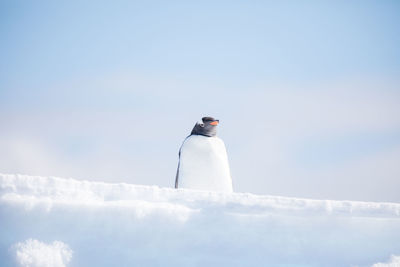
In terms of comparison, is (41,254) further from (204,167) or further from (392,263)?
(204,167)

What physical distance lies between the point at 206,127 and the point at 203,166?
2.72 feet

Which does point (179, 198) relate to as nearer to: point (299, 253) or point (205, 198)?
point (205, 198)

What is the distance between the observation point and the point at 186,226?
2033mm

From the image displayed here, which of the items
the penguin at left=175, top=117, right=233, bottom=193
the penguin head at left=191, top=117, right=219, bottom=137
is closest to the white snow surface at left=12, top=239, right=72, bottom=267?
the penguin at left=175, top=117, right=233, bottom=193

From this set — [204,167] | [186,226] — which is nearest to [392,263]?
[186,226]

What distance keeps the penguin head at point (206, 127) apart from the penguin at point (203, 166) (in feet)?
0.48

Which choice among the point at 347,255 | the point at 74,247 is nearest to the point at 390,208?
the point at 347,255

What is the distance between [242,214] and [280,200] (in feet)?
0.85

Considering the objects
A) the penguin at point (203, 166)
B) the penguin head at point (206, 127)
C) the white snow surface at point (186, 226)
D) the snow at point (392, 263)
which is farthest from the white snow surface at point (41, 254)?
the penguin head at point (206, 127)

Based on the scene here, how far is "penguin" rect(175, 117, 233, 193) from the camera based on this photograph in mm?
6016

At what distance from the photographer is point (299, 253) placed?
6.47 ft

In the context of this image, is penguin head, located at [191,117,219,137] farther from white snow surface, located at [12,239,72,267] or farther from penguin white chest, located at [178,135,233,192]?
white snow surface, located at [12,239,72,267]

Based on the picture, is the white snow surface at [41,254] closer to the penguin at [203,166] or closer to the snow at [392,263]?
the snow at [392,263]

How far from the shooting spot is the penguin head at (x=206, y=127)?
21.6 feet
